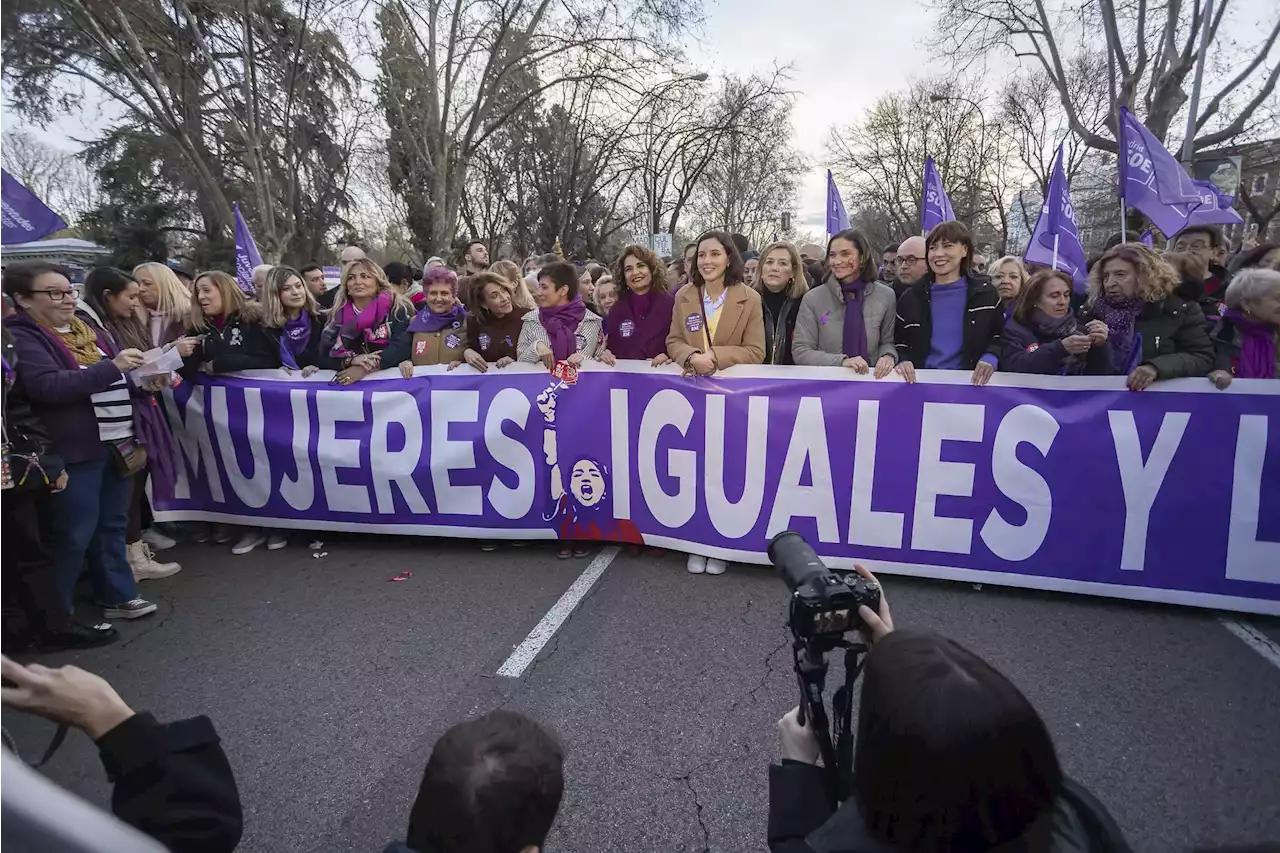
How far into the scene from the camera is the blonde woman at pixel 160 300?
14.7ft

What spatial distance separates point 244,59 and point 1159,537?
15181 mm

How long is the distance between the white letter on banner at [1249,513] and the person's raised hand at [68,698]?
429 cm

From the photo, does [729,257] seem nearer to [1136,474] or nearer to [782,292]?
[782,292]

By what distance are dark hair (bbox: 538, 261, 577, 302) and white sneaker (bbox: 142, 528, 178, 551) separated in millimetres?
3284

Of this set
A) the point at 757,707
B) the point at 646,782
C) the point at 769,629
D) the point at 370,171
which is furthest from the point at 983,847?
the point at 370,171

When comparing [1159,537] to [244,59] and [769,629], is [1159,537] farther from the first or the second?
[244,59]

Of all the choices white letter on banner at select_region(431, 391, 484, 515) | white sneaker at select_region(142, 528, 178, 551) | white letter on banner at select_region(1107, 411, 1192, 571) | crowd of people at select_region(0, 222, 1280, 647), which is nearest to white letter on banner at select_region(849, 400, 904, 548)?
crowd of people at select_region(0, 222, 1280, 647)


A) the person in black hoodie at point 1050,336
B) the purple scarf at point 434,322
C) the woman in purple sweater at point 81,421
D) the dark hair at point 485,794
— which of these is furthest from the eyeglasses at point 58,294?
the person in black hoodie at point 1050,336

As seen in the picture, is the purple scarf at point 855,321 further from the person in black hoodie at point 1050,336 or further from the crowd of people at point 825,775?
the crowd of people at point 825,775

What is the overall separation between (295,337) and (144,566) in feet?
5.80

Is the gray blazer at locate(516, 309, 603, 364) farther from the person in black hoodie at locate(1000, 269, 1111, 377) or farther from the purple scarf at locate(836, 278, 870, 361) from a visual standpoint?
the person in black hoodie at locate(1000, 269, 1111, 377)

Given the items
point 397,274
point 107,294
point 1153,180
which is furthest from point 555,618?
point 397,274

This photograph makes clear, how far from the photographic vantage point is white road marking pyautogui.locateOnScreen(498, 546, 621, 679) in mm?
3113

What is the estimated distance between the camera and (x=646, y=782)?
2361 millimetres
